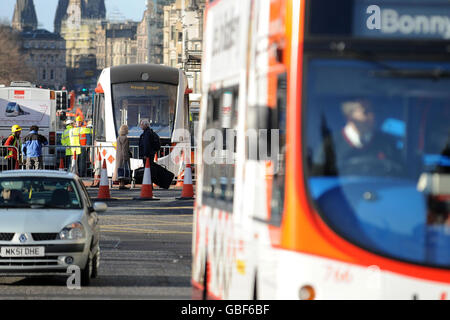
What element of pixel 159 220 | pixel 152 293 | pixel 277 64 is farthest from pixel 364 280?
pixel 159 220

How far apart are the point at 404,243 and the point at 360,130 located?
0.76m

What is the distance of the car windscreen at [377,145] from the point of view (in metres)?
7.67

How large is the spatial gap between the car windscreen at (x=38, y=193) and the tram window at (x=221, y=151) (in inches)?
143

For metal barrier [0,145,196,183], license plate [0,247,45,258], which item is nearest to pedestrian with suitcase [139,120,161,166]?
metal barrier [0,145,196,183]

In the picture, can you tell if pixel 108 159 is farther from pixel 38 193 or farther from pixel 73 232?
pixel 73 232

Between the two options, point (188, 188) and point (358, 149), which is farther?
point (188, 188)

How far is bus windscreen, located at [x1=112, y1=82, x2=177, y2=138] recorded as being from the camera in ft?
113

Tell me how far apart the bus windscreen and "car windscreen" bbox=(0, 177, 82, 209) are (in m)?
20.3

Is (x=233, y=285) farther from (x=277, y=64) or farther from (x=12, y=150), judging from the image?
(x=12, y=150)

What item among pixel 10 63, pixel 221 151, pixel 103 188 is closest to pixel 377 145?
pixel 221 151

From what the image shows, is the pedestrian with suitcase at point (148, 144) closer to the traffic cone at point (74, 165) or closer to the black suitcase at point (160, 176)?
the black suitcase at point (160, 176)

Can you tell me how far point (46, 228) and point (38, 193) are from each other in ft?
4.52

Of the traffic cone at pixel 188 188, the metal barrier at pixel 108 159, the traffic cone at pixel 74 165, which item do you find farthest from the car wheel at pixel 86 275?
the metal barrier at pixel 108 159

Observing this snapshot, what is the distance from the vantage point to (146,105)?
34.7m
